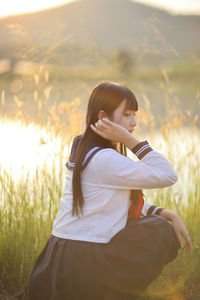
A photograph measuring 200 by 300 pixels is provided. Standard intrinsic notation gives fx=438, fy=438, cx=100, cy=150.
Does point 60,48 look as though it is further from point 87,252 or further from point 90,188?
point 87,252

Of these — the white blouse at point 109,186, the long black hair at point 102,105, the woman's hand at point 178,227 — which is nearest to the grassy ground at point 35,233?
the woman's hand at point 178,227

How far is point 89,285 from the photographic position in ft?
6.04

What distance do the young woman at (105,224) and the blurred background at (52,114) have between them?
56 centimetres

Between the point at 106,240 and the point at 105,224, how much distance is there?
69 mm

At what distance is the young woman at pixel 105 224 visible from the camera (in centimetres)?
183

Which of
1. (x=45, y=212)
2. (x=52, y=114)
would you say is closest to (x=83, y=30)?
(x=52, y=114)

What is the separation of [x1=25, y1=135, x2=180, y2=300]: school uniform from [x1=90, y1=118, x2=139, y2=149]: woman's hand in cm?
5

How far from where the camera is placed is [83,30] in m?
3.12

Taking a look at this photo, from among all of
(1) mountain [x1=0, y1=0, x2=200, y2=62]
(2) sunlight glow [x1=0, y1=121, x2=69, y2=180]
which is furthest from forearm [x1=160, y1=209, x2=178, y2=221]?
(1) mountain [x1=0, y1=0, x2=200, y2=62]

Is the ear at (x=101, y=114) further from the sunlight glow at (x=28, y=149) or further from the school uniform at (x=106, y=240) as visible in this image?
the sunlight glow at (x=28, y=149)

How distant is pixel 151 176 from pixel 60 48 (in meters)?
1.51

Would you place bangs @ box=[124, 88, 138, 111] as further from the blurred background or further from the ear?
the blurred background

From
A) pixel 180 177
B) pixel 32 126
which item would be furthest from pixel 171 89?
pixel 32 126

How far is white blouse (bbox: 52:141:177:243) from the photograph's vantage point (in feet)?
5.87
